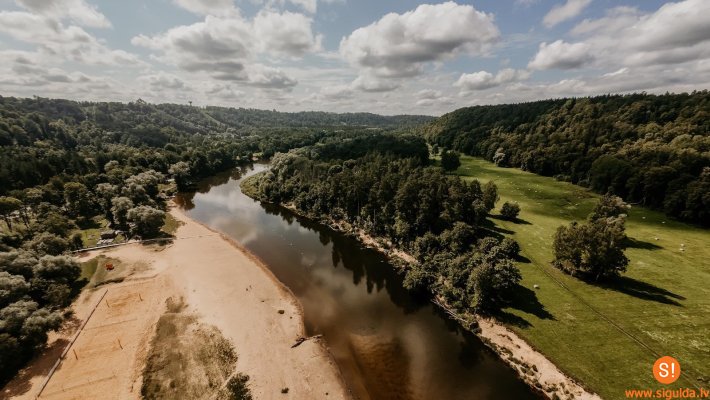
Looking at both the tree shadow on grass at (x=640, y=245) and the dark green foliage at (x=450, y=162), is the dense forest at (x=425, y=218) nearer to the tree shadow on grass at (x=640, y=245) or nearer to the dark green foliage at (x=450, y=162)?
the tree shadow on grass at (x=640, y=245)

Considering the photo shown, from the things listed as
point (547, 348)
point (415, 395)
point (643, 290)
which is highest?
point (643, 290)

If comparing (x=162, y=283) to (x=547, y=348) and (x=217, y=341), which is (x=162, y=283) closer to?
(x=217, y=341)

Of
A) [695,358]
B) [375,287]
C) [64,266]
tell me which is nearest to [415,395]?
[375,287]

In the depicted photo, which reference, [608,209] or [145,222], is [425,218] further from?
[145,222]

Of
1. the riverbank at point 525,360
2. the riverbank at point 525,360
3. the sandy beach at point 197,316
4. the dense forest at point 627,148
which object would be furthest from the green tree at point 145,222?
the dense forest at point 627,148

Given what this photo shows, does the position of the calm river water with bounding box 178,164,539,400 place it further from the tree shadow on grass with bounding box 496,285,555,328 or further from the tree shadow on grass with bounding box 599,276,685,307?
the tree shadow on grass with bounding box 599,276,685,307

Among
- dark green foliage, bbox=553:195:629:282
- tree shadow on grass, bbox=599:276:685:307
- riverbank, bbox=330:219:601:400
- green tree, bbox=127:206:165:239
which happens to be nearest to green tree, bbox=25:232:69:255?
green tree, bbox=127:206:165:239

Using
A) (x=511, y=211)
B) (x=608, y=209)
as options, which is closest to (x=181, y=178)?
(x=511, y=211)
